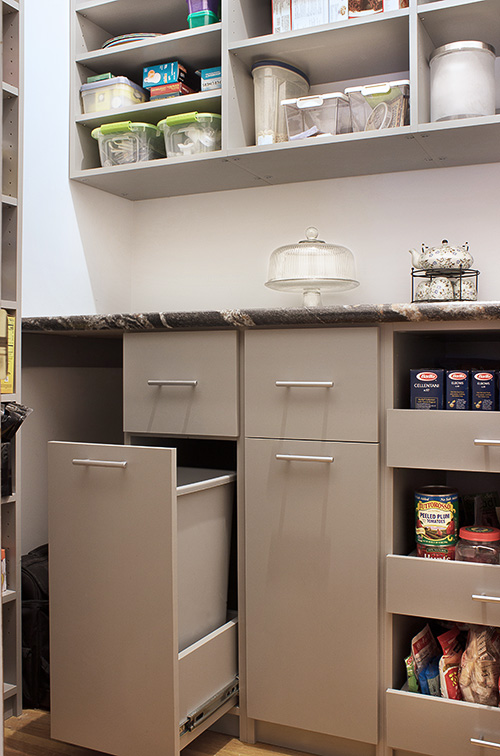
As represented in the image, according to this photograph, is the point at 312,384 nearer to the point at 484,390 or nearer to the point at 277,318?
the point at 277,318

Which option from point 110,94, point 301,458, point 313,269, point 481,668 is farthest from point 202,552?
point 110,94

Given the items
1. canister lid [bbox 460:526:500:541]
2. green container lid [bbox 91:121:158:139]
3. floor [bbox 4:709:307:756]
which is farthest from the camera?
green container lid [bbox 91:121:158:139]

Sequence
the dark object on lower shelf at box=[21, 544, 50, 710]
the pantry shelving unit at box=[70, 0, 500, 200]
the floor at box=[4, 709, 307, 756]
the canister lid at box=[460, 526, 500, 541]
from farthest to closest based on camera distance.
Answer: the dark object on lower shelf at box=[21, 544, 50, 710] → the pantry shelving unit at box=[70, 0, 500, 200] → the floor at box=[4, 709, 307, 756] → the canister lid at box=[460, 526, 500, 541]

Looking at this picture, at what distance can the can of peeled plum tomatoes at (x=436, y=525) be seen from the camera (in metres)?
1.51

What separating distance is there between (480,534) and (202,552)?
0.62m

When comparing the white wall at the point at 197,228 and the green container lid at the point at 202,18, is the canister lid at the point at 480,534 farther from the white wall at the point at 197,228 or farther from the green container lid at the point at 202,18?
the green container lid at the point at 202,18

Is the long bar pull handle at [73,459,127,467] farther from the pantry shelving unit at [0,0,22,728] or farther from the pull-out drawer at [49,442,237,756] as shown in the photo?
the pantry shelving unit at [0,0,22,728]

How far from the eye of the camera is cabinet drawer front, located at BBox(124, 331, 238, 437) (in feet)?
5.38

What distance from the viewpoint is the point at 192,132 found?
6.64ft

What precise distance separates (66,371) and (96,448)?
2.54 feet

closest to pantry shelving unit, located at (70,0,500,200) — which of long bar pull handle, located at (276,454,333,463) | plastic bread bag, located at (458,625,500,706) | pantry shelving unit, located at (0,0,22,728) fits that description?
pantry shelving unit, located at (0,0,22,728)

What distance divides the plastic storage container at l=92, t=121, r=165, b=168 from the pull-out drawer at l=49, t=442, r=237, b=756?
1.02 meters

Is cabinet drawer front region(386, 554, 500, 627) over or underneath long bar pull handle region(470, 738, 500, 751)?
over

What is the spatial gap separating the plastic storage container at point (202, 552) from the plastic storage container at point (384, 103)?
0.99m
